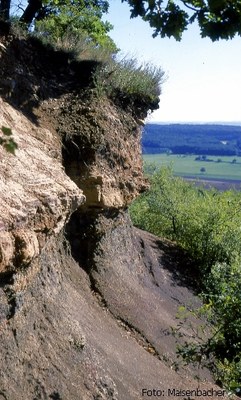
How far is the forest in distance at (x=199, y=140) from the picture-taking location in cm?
11806

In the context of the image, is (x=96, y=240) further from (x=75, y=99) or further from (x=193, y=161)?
→ (x=193, y=161)

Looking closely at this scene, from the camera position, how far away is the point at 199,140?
425 ft

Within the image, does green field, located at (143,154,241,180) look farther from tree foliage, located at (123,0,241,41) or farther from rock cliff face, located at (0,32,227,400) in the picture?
tree foliage, located at (123,0,241,41)

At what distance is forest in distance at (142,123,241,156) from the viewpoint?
387ft

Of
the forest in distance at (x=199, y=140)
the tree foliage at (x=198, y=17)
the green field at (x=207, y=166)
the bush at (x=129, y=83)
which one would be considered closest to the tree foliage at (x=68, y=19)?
the bush at (x=129, y=83)

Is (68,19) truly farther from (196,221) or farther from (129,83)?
(196,221)

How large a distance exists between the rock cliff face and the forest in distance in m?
103

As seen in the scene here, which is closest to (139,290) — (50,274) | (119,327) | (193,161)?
(119,327)

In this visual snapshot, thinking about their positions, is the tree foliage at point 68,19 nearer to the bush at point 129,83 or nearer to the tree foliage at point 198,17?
the bush at point 129,83

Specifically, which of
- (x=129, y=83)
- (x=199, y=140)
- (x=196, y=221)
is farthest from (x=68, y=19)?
(x=199, y=140)

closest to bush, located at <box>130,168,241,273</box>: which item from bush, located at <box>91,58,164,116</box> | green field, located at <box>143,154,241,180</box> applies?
bush, located at <box>91,58,164,116</box>

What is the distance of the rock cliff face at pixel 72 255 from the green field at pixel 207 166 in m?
81.0

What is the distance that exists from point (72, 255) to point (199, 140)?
120 m

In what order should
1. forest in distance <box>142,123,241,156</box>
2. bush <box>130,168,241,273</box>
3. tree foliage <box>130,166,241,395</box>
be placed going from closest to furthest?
1. tree foliage <box>130,166,241,395</box>
2. bush <box>130,168,241,273</box>
3. forest in distance <box>142,123,241,156</box>
